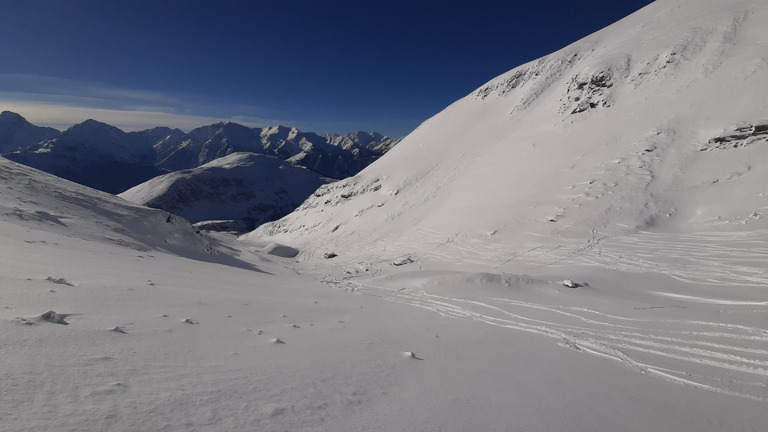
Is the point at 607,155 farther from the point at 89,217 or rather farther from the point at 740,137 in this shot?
the point at 89,217

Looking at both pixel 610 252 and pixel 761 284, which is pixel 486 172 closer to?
pixel 610 252

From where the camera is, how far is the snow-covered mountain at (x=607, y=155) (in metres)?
19.7

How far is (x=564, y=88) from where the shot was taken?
4306 cm

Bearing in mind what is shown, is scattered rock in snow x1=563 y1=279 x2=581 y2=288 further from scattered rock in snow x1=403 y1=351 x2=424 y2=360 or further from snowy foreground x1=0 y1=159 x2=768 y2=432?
scattered rock in snow x1=403 y1=351 x2=424 y2=360

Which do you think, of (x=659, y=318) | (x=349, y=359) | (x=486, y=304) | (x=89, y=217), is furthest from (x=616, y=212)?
(x=89, y=217)

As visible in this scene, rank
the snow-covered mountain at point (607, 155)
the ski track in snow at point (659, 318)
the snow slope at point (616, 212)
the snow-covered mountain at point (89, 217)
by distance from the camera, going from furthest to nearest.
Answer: the snow-covered mountain at point (607, 155)
the snow-covered mountain at point (89, 217)
the snow slope at point (616, 212)
the ski track in snow at point (659, 318)

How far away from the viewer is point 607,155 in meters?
26.9

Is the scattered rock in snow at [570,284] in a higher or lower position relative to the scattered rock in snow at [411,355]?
higher

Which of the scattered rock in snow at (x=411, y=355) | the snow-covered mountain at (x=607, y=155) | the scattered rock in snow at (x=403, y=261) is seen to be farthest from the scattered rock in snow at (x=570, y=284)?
the scattered rock in snow at (x=403, y=261)

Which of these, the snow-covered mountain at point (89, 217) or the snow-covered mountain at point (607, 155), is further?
the snow-covered mountain at point (607, 155)

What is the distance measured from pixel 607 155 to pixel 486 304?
23.2 meters

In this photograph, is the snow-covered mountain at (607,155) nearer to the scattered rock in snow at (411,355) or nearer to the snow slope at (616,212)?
the snow slope at (616,212)

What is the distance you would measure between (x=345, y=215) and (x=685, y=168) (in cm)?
4180

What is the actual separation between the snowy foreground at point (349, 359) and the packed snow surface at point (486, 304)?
33 millimetres
